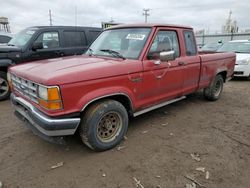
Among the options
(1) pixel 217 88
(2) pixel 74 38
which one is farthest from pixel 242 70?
(2) pixel 74 38

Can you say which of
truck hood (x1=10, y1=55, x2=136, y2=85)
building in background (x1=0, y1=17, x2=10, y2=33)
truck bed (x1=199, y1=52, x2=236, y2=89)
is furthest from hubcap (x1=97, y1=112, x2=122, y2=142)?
building in background (x1=0, y1=17, x2=10, y2=33)

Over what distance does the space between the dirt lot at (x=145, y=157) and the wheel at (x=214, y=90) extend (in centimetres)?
112

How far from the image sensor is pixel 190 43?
192 inches

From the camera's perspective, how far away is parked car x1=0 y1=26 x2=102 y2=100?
19.4 feet

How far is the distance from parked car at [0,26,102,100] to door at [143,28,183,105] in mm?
3684

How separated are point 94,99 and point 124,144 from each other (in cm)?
108

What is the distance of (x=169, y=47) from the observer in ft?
14.0

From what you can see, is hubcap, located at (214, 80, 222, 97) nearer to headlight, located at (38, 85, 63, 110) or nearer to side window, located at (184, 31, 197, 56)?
side window, located at (184, 31, 197, 56)

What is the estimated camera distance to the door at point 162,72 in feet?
12.3

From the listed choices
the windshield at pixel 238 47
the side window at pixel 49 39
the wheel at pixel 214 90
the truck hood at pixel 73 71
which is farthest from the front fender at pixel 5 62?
the windshield at pixel 238 47

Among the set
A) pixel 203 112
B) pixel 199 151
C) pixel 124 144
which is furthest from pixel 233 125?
pixel 124 144

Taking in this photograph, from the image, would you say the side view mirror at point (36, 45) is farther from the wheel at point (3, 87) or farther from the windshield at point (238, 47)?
the windshield at point (238, 47)

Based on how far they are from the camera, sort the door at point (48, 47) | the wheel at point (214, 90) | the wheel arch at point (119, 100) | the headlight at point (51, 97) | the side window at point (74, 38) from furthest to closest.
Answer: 1. the side window at point (74, 38)
2. the door at point (48, 47)
3. the wheel at point (214, 90)
4. the wheel arch at point (119, 100)
5. the headlight at point (51, 97)

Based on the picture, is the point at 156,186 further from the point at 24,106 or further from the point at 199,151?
the point at 24,106
